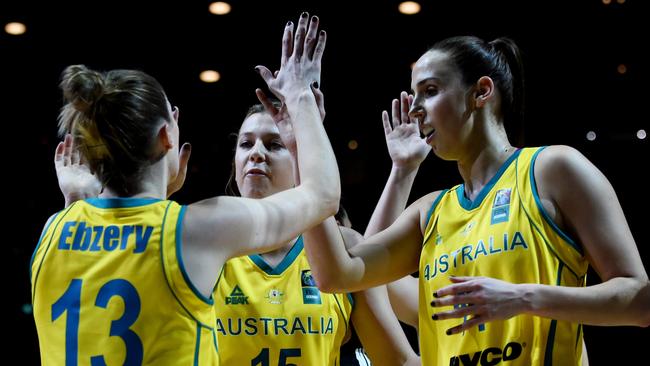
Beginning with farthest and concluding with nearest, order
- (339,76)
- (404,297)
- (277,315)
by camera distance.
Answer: (339,76) → (404,297) → (277,315)

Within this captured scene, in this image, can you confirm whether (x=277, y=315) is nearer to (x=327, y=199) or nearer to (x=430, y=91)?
(x=327, y=199)

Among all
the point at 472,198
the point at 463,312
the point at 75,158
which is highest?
the point at 75,158

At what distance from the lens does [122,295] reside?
1980 millimetres

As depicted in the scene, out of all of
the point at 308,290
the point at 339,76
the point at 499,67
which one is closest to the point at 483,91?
the point at 499,67

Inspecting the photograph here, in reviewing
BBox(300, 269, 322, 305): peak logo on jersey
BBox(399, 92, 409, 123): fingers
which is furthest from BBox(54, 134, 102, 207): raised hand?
BBox(399, 92, 409, 123): fingers

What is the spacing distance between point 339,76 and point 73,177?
12.9 ft

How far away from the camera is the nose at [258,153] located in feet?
10.5

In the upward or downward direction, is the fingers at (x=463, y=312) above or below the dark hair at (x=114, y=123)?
below

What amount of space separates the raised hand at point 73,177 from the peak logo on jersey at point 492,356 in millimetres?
1137

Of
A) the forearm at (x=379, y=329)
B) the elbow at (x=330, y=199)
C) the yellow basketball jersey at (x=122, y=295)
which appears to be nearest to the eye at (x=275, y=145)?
the forearm at (x=379, y=329)

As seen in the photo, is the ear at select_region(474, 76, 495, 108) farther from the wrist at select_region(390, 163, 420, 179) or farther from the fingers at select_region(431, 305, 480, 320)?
the fingers at select_region(431, 305, 480, 320)

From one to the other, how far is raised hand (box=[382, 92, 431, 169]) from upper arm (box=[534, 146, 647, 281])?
0.81 m

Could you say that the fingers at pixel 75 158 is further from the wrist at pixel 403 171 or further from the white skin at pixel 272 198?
the wrist at pixel 403 171

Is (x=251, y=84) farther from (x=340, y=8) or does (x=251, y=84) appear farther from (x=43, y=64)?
(x=43, y=64)
